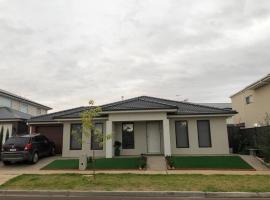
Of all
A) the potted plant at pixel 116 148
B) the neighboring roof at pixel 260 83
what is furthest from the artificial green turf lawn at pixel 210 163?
the neighboring roof at pixel 260 83

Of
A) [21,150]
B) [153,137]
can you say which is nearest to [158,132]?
Answer: [153,137]

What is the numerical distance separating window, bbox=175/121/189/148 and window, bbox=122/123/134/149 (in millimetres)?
3282

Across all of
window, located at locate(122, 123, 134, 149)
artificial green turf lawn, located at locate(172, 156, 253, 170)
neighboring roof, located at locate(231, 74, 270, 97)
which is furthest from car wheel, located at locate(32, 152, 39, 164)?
neighboring roof, located at locate(231, 74, 270, 97)

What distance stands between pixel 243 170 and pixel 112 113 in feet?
29.1

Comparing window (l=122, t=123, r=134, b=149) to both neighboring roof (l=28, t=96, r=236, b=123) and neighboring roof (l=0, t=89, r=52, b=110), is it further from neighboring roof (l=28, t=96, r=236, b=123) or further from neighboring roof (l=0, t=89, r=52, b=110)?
neighboring roof (l=0, t=89, r=52, b=110)

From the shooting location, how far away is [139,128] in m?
21.1

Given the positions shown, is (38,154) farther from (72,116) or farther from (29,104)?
(29,104)

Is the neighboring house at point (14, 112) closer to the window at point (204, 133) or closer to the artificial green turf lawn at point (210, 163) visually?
the artificial green turf lawn at point (210, 163)

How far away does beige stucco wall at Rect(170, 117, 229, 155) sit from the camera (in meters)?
20.4

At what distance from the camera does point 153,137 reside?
21094 millimetres

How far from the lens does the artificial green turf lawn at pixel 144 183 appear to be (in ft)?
34.2

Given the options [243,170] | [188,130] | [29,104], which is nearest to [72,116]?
[188,130]

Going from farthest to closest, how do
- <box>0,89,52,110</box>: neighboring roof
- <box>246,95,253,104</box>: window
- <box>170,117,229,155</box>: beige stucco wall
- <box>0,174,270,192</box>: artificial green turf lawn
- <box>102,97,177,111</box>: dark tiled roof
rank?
<box>0,89,52,110</box>: neighboring roof
<box>246,95,253,104</box>: window
<box>170,117,229,155</box>: beige stucco wall
<box>102,97,177,111</box>: dark tiled roof
<box>0,174,270,192</box>: artificial green turf lawn

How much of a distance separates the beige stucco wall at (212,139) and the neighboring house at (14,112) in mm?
13061
